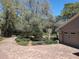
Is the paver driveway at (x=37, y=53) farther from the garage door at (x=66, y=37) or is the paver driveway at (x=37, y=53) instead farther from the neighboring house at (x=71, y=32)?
the garage door at (x=66, y=37)

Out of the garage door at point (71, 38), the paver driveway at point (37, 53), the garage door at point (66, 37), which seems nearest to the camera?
the paver driveway at point (37, 53)

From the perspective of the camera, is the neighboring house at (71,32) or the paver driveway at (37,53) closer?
the paver driveway at (37,53)

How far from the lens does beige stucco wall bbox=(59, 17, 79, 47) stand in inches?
929

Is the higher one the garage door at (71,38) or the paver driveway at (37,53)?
the garage door at (71,38)

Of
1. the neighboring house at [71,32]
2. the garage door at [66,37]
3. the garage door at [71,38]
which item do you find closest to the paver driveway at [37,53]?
the garage door at [71,38]

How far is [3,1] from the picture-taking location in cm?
4350

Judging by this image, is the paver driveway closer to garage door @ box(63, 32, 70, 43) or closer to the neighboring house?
the neighboring house

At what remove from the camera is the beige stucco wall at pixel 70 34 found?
23589mm

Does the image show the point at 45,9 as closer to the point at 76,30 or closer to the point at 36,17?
the point at 36,17

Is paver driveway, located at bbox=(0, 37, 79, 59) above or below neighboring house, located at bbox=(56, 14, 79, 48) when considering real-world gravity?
below

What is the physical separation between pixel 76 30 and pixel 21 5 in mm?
19013

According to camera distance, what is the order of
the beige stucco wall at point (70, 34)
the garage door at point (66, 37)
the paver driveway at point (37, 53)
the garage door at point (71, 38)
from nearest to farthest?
the paver driveway at point (37, 53) → the beige stucco wall at point (70, 34) → the garage door at point (71, 38) → the garage door at point (66, 37)

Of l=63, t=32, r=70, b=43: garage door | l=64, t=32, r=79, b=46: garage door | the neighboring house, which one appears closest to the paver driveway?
l=64, t=32, r=79, b=46: garage door

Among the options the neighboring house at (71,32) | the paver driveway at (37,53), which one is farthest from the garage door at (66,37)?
the paver driveway at (37,53)
